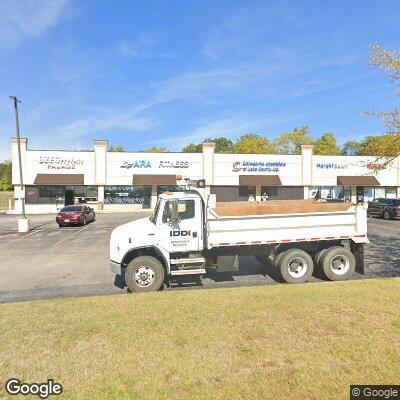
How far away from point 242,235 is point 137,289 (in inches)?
131

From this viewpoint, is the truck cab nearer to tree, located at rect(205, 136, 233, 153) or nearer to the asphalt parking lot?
the asphalt parking lot

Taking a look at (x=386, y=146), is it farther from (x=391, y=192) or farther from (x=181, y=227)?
(x=391, y=192)

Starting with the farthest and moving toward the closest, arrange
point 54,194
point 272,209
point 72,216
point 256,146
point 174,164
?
point 256,146, point 174,164, point 54,194, point 72,216, point 272,209

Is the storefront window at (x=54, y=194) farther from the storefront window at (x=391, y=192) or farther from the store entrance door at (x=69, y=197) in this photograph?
the storefront window at (x=391, y=192)

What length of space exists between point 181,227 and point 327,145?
82902mm

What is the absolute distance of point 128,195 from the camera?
39125 millimetres

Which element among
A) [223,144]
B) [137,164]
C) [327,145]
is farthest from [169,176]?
[223,144]

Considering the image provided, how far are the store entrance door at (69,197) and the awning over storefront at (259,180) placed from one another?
19667 millimetres

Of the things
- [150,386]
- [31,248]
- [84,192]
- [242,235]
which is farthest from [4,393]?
[84,192]

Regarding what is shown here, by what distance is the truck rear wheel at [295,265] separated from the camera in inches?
381

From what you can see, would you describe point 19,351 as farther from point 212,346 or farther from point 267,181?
point 267,181

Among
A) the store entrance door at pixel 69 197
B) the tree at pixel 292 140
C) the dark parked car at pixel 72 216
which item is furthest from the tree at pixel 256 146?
the dark parked car at pixel 72 216

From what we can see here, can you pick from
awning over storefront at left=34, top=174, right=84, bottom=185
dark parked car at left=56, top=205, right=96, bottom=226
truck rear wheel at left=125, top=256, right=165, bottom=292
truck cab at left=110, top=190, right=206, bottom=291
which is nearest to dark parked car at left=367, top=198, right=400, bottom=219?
truck cab at left=110, top=190, right=206, bottom=291

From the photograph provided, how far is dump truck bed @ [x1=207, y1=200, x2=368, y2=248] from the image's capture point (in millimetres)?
9555
